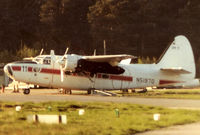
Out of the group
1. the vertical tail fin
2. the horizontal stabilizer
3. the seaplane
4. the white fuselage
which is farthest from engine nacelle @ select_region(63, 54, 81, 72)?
the vertical tail fin

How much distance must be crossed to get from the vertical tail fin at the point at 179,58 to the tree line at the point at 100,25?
54065 millimetres

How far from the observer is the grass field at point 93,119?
24.9 meters

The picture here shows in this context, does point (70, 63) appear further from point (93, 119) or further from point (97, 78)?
point (93, 119)

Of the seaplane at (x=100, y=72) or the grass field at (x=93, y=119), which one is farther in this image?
the seaplane at (x=100, y=72)

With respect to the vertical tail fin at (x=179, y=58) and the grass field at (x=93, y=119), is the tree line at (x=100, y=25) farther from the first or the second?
the grass field at (x=93, y=119)

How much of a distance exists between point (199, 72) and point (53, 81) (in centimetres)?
5158

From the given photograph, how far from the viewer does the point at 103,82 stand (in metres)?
52.8

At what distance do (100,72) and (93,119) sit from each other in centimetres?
2303

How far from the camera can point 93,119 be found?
29.5 m

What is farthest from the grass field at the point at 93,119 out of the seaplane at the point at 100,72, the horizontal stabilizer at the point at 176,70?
the horizontal stabilizer at the point at 176,70

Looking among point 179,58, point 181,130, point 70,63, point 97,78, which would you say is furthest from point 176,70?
point 181,130

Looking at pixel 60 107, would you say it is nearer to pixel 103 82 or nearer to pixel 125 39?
pixel 103 82

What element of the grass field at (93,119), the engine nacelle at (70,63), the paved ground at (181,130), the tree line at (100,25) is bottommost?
the paved ground at (181,130)

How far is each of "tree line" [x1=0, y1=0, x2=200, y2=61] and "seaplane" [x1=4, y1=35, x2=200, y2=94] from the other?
180 feet
